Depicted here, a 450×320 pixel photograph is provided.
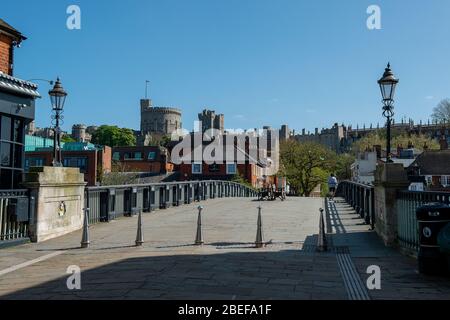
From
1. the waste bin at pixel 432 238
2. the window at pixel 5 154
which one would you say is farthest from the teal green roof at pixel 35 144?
the waste bin at pixel 432 238

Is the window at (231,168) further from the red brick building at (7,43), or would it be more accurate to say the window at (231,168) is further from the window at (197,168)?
the red brick building at (7,43)

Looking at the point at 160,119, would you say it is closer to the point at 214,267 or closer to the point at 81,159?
the point at 81,159

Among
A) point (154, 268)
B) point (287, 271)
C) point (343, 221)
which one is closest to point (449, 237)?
point (287, 271)

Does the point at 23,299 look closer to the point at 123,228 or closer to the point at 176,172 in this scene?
the point at 123,228

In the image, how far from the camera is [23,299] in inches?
237

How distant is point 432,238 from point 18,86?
37.7 ft

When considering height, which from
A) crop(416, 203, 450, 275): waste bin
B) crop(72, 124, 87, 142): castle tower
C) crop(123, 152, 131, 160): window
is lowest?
crop(416, 203, 450, 275): waste bin

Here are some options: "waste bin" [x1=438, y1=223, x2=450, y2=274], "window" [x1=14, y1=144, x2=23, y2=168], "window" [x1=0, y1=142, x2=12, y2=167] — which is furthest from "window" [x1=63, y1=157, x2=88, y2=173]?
"waste bin" [x1=438, y1=223, x2=450, y2=274]

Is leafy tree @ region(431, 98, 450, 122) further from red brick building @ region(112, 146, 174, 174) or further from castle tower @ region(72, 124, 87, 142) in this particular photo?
castle tower @ region(72, 124, 87, 142)

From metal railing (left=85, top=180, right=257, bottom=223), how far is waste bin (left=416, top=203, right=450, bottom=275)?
296 inches

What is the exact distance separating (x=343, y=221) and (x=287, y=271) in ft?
27.2

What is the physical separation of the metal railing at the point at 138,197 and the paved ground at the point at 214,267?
190cm

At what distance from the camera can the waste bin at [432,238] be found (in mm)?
7152

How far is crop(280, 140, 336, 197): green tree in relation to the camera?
64.0m
